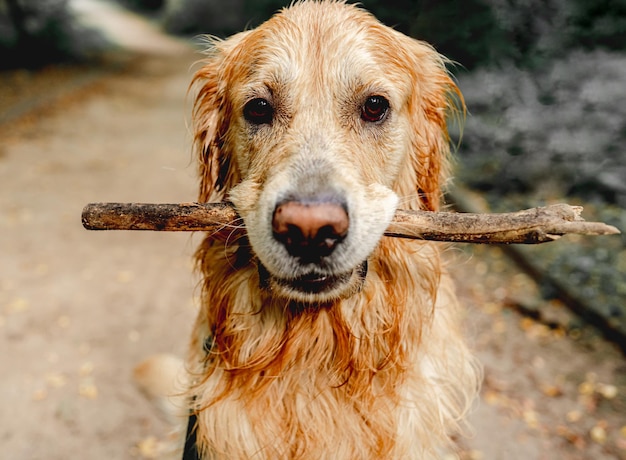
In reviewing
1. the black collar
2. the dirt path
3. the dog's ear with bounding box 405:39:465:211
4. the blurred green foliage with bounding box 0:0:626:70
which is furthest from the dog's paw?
the blurred green foliage with bounding box 0:0:626:70

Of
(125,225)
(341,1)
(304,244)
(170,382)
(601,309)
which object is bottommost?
(170,382)

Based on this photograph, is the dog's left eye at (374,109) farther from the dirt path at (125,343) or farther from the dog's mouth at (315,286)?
the dirt path at (125,343)

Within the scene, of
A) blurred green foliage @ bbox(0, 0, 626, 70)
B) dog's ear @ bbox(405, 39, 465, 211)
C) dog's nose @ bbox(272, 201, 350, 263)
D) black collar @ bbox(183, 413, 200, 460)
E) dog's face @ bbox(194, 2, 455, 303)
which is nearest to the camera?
dog's nose @ bbox(272, 201, 350, 263)

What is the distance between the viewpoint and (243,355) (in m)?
2.15

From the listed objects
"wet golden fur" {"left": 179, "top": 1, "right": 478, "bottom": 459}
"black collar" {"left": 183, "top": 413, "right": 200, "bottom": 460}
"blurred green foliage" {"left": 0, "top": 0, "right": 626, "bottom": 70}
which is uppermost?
"blurred green foliage" {"left": 0, "top": 0, "right": 626, "bottom": 70}

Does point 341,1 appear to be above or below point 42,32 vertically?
above

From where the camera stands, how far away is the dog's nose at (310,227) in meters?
1.61

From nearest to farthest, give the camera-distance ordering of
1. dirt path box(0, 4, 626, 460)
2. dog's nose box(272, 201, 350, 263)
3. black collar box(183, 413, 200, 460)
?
dog's nose box(272, 201, 350, 263)
black collar box(183, 413, 200, 460)
dirt path box(0, 4, 626, 460)

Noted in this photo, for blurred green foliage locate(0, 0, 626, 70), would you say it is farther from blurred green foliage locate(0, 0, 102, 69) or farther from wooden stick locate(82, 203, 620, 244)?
blurred green foliage locate(0, 0, 102, 69)

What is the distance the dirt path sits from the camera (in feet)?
11.1

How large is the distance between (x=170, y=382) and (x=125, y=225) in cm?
187

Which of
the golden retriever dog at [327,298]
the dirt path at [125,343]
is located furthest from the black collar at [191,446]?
the dirt path at [125,343]

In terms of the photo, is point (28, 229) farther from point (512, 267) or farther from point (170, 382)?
point (512, 267)

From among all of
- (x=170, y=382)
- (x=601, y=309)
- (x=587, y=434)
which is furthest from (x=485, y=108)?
(x=170, y=382)
